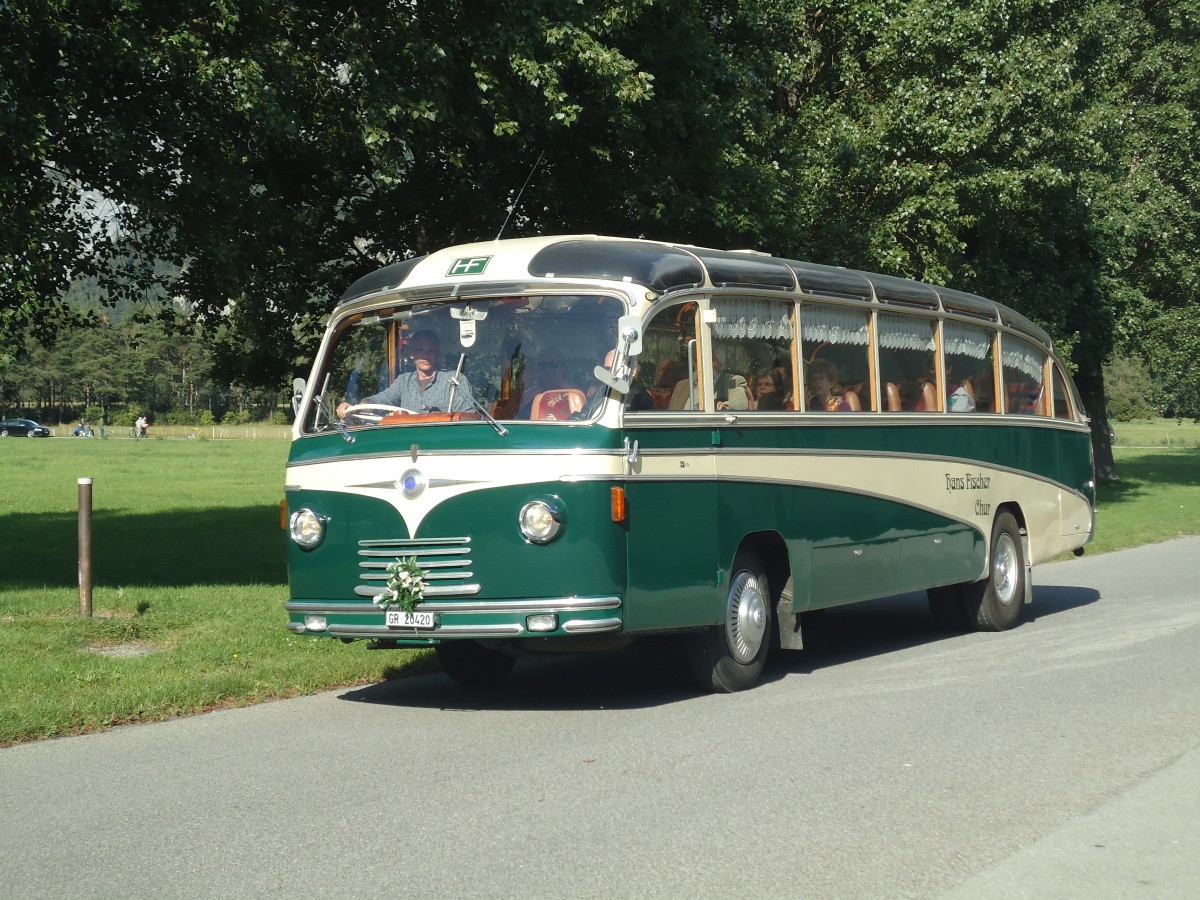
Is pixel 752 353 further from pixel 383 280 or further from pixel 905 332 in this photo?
pixel 905 332

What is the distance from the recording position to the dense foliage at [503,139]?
14.2 metres

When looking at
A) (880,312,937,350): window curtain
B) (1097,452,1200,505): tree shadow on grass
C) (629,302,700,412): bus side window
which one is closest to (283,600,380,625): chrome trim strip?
(629,302,700,412): bus side window

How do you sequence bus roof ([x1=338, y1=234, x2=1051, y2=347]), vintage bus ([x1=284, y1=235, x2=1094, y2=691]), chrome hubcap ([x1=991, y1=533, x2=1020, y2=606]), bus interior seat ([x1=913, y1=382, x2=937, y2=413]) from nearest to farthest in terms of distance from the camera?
vintage bus ([x1=284, y1=235, x2=1094, y2=691]) < bus roof ([x1=338, y1=234, x2=1051, y2=347]) < bus interior seat ([x1=913, y1=382, x2=937, y2=413]) < chrome hubcap ([x1=991, y1=533, x2=1020, y2=606])

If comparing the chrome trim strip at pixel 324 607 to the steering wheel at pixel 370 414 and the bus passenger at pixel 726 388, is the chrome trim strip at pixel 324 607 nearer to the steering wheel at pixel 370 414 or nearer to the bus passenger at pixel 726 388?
the steering wheel at pixel 370 414

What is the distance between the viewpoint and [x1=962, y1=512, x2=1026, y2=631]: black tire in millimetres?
13602

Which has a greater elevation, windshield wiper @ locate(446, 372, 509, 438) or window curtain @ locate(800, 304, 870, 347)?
window curtain @ locate(800, 304, 870, 347)

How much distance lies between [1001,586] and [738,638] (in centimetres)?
483

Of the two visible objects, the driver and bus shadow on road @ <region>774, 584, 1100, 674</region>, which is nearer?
the driver

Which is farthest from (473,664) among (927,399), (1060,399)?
(1060,399)

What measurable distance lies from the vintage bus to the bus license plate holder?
12mm

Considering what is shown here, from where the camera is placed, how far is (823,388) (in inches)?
441

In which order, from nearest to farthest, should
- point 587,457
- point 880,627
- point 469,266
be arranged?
point 587,457
point 469,266
point 880,627

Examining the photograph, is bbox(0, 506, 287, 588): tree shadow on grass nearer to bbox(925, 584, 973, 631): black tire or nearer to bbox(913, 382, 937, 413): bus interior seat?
bbox(925, 584, 973, 631): black tire

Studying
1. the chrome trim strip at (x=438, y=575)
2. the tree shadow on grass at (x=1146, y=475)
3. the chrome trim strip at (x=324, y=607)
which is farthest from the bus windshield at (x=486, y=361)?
the tree shadow on grass at (x=1146, y=475)
